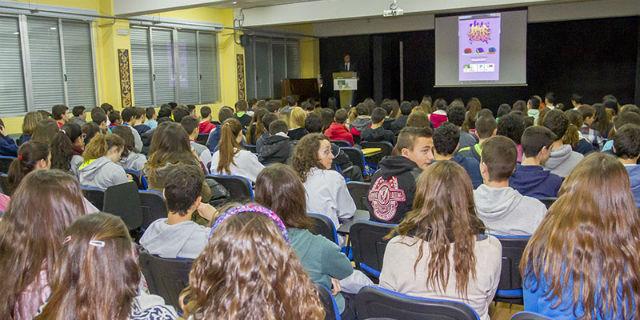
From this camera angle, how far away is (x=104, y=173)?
4.29 metres

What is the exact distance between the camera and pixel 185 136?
452 centimetres

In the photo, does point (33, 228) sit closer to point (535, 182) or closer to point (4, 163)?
point (535, 182)

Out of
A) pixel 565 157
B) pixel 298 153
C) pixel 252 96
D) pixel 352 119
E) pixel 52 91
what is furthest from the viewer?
pixel 252 96

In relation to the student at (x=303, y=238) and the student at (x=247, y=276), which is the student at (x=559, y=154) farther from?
the student at (x=247, y=276)

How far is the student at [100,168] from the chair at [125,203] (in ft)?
0.95

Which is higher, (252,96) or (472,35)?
(472,35)

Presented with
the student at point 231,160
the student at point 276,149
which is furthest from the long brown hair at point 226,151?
the student at point 276,149

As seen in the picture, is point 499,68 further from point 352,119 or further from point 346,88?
point 352,119

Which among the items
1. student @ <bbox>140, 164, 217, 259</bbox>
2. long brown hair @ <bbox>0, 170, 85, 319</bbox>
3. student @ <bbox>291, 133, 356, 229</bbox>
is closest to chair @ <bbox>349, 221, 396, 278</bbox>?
student @ <bbox>291, 133, 356, 229</bbox>

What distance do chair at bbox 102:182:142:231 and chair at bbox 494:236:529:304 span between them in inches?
104

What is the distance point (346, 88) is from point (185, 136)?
10.9 meters

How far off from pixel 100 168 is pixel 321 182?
1.89 metres

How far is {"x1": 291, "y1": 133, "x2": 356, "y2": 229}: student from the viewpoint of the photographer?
3615mm

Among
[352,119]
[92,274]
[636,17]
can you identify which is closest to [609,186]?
[92,274]
